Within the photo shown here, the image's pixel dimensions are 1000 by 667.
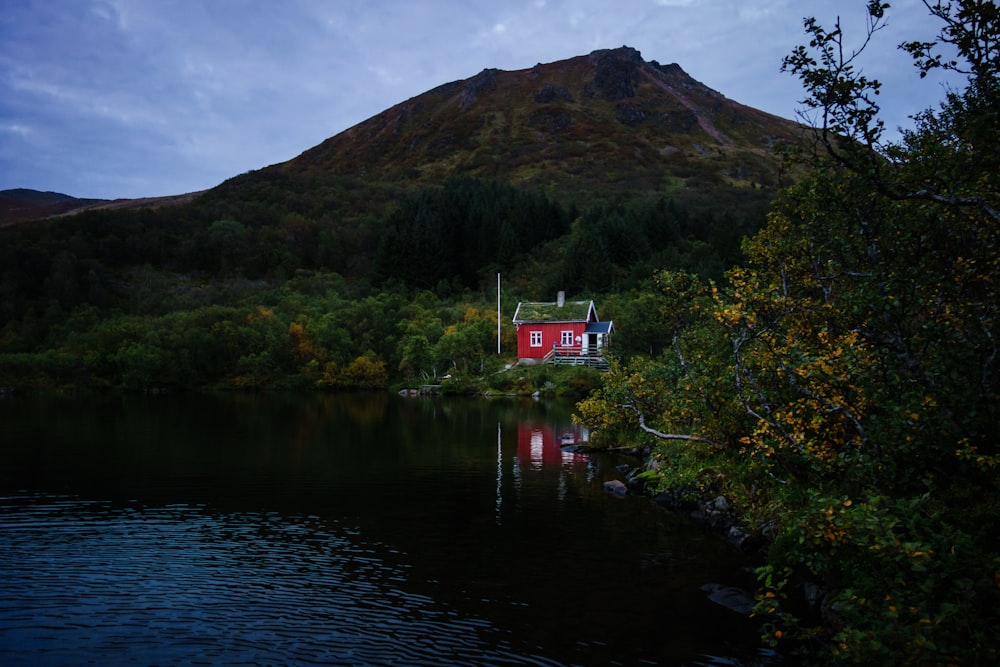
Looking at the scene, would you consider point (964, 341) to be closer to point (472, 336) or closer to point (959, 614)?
point (959, 614)

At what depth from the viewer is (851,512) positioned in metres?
9.89

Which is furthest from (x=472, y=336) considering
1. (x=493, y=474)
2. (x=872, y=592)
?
(x=872, y=592)

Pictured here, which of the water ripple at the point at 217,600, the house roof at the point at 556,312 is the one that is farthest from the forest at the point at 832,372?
the water ripple at the point at 217,600

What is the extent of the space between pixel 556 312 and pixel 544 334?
3.03m

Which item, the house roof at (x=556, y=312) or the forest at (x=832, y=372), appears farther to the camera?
the house roof at (x=556, y=312)

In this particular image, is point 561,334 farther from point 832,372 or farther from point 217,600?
point 832,372

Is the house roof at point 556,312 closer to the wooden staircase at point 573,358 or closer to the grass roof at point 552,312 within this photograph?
the grass roof at point 552,312

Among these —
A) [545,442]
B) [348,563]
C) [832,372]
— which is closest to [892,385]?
[832,372]

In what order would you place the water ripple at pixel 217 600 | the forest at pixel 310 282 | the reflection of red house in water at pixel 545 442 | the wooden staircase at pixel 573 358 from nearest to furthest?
the water ripple at pixel 217 600, the reflection of red house in water at pixel 545 442, the wooden staircase at pixel 573 358, the forest at pixel 310 282

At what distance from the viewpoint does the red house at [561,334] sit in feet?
266

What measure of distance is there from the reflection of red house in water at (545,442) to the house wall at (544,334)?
3077cm

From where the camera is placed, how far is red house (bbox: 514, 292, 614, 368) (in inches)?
3196

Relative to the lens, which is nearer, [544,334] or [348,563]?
[348,563]

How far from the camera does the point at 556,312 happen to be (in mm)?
83062
